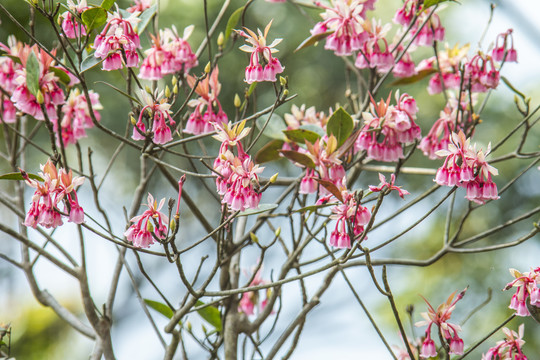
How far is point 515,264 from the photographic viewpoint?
5508 mm

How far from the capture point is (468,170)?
47.8 inches

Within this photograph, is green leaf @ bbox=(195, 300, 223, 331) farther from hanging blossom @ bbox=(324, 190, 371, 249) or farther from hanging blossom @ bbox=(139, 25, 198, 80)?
hanging blossom @ bbox=(139, 25, 198, 80)

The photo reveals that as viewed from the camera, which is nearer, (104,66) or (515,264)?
(104,66)

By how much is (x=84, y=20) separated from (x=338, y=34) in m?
0.59

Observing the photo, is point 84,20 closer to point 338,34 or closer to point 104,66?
point 104,66

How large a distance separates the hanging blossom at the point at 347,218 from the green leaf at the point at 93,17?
60cm

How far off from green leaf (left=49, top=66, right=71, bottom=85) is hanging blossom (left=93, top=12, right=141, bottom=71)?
0.40 ft

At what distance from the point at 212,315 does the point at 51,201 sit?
53cm

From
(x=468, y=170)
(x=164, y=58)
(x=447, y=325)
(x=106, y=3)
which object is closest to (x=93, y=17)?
(x=106, y=3)

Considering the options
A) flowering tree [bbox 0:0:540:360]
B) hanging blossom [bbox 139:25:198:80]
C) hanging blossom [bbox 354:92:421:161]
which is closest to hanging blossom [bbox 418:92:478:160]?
flowering tree [bbox 0:0:540:360]

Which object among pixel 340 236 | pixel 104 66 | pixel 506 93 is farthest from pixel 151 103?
pixel 506 93

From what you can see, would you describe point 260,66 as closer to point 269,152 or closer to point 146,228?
point 269,152

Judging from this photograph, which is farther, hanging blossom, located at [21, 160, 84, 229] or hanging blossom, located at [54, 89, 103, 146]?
hanging blossom, located at [54, 89, 103, 146]

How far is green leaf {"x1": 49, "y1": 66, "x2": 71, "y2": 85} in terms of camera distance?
1.40 meters
